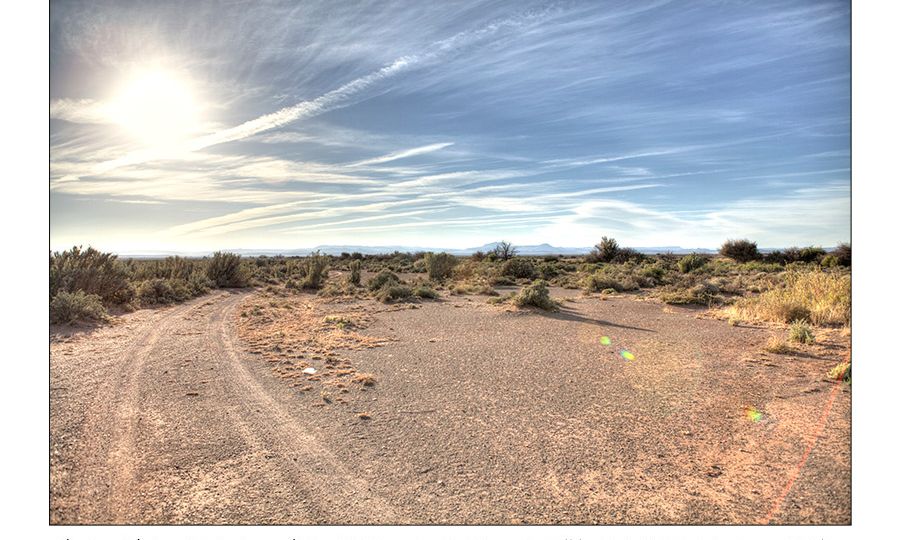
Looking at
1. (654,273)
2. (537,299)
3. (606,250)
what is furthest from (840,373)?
(606,250)

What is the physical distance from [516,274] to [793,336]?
2115cm

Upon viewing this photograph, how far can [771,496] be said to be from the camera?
3.68m

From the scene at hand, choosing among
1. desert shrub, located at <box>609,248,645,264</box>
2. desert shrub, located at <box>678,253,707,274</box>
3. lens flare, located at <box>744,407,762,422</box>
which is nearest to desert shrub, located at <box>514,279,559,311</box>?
lens flare, located at <box>744,407,762,422</box>

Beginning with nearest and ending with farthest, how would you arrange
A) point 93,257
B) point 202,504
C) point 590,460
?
1. point 202,504
2. point 590,460
3. point 93,257

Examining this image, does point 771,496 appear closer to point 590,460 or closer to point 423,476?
point 590,460

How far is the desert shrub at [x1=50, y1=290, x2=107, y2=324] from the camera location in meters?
11.6

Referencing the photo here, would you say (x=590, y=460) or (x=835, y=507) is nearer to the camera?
(x=835, y=507)

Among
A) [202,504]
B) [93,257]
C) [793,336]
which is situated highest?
[93,257]

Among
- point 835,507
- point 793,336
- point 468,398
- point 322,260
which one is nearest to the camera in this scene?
point 835,507

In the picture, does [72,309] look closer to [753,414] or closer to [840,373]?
[753,414]

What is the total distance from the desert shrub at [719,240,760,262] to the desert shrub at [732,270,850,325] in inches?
1222

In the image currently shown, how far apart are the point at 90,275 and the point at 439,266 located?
18.1 metres

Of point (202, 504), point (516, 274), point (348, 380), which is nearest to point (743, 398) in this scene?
point (348, 380)

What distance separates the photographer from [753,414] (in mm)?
5504
